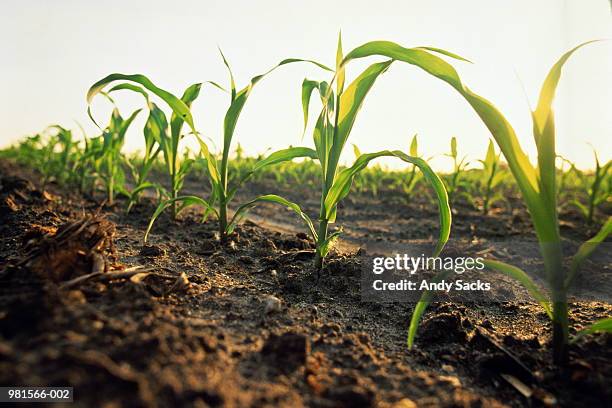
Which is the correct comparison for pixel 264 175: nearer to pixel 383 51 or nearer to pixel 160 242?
pixel 160 242

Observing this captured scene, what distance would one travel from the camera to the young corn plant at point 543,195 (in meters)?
1.08

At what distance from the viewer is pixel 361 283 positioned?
1820 mm

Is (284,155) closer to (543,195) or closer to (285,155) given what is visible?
(285,155)

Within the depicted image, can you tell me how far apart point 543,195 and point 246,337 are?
836 mm

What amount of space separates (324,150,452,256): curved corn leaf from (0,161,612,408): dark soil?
277mm

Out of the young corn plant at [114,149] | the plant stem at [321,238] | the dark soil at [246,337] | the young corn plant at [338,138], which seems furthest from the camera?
the young corn plant at [114,149]

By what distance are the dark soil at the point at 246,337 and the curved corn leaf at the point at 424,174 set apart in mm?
277

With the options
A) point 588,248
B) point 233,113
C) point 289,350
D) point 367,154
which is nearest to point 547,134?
point 588,248

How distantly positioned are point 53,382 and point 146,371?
0.44 ft

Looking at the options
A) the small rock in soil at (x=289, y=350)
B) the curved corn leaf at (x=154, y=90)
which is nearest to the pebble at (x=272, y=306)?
the small rock in soil at (x=289, y=350)

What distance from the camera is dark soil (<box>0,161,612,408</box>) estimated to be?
71cm

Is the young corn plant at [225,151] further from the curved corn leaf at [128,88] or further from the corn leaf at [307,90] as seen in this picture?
the curved corn leaf at [128,88]

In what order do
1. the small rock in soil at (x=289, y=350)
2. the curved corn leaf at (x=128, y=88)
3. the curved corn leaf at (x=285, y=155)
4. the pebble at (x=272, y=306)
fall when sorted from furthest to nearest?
1. the curved corn leaf at (x=128, y=88)
2. the curved corn leaf at (x=285, y=155)
3. the pebble at (x=272, y=306)
4. the small rock in soil at (x=289, y=350)

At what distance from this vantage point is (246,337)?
1.09 meters
